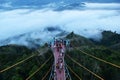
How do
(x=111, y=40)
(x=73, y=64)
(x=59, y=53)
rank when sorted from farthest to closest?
(x=111, y=40) < (x=73, y=64) < (x=59, y=53)

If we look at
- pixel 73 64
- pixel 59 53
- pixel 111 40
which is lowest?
pixel 111 40

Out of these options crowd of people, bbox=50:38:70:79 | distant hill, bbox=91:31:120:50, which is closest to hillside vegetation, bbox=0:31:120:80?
crowd of people, bbox=50:38:70:79

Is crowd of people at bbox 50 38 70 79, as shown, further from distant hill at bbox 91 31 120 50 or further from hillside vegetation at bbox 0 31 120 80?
distant hill at bbox 91 31 120 50

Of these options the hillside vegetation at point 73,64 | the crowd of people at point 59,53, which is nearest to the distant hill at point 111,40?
the hillside vegetation at point 73,64

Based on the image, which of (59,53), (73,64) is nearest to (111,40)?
(73,64)

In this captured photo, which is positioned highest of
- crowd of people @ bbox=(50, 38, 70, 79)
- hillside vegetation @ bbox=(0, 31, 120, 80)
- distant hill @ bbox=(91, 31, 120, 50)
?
crowd of people @ bbox=(50, 38, 70, 79)

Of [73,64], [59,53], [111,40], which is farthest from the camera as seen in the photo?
[111,40]

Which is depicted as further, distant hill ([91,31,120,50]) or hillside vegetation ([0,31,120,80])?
distant hill ([91,31,120,50])

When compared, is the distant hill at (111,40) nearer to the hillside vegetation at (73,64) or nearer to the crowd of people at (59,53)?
the hillside vegetation at (73,64)

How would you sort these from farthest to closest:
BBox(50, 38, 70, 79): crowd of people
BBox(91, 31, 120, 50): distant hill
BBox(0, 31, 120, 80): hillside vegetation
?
BBox(91, 31, 120, 50): distant hill → BBox(0, 31, 120, 80): hillside vegetation → BBox(50, 38, 70, 79): crowd of people

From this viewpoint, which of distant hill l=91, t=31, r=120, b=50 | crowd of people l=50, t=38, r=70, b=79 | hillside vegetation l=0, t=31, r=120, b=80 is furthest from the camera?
distant hill l=91, t=31, r=120, b=50

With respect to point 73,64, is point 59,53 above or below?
above

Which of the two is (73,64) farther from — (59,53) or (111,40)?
(111,40)
